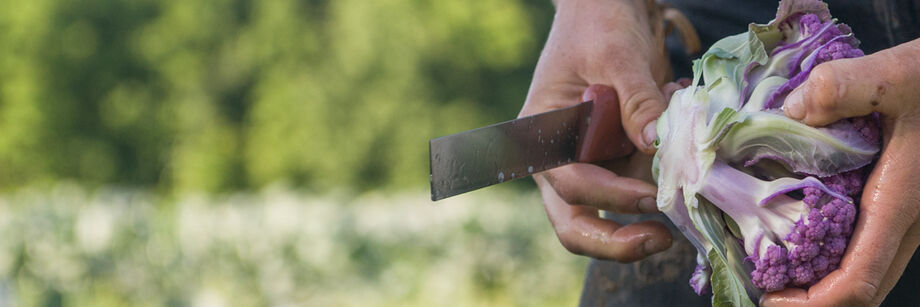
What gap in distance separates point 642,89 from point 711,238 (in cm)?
29

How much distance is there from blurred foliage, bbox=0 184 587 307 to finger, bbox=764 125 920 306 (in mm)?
4214

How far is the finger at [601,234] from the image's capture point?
1418 millimetres

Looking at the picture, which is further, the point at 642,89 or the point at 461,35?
the point at 461,35

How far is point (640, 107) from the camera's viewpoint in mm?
1398

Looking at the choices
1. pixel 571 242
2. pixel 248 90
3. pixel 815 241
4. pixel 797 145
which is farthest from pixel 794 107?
pixel 248 90

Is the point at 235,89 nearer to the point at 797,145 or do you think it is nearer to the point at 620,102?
the point at 620,102

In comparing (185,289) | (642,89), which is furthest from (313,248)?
(642,89)

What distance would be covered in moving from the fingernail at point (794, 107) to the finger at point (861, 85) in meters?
0.06

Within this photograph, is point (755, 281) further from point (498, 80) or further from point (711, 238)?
point (498, 80)

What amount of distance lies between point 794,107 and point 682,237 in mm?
559

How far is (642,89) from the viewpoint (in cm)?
142

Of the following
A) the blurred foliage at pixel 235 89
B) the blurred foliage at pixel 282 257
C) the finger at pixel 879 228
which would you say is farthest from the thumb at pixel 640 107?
the blurred foliage at pixel 235 89

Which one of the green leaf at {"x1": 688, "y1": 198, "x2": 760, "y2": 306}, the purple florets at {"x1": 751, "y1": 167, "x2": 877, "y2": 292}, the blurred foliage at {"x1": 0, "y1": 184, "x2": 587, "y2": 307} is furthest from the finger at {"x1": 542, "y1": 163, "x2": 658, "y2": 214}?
the blurred foliage at {"x1": 0, "y1": 184, "x2": 587, "y2": 307}

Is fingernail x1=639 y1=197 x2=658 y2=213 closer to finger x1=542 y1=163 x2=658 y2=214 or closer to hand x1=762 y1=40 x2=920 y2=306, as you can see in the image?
finger x1=542 y1=163 x2=658 y2=214
